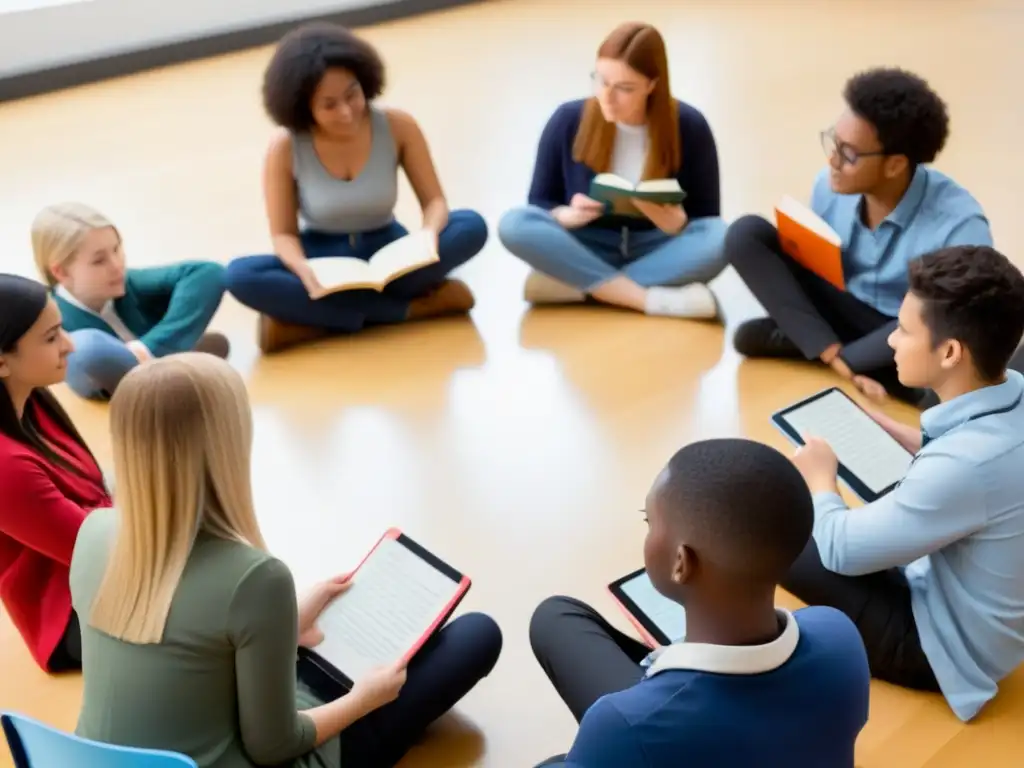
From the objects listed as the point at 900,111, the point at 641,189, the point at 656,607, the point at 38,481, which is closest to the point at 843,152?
the point at 900,111

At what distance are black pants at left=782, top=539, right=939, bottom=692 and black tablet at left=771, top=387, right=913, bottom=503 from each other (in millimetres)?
211

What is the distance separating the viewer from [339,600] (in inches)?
73.4

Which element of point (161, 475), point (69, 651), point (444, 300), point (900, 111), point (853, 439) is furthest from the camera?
point (444, 300)

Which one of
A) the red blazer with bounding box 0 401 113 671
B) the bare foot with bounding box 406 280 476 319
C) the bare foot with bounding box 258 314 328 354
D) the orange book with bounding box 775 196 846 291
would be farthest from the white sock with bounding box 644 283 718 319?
the red blazer with bounding box 0 401 113 671

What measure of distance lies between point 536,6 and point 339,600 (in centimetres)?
480

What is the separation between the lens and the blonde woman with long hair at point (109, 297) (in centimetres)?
262

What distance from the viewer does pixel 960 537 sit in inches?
69.6

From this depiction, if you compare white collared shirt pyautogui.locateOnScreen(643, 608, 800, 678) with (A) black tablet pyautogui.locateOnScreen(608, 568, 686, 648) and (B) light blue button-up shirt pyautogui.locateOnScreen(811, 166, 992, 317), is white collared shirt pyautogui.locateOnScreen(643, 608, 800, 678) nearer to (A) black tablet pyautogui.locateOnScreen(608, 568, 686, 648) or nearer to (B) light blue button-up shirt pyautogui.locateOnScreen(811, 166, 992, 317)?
(A) black tablet pyautogui.locateOnScreen(608, 568, 686, 648)

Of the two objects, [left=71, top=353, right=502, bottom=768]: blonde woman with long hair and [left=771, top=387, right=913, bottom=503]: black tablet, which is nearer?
[left=71, top=353, right=502, bottom=768]: blonde woman with long hair

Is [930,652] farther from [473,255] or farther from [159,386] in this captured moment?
[473,255]

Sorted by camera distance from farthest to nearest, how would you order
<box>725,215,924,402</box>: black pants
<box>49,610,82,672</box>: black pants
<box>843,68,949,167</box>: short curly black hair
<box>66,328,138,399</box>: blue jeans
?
<box>725,215,924,402</box>: black pants, <box>66,328,138,399</box>: blue jeans, <box>843,68,949,167</box>: short curly black hair, <box>49,610,82,672</box>: black pants

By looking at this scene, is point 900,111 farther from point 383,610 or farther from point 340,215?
point 383,610

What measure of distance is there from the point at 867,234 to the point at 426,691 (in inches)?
63.2

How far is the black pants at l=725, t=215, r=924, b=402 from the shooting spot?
2.77 meters
